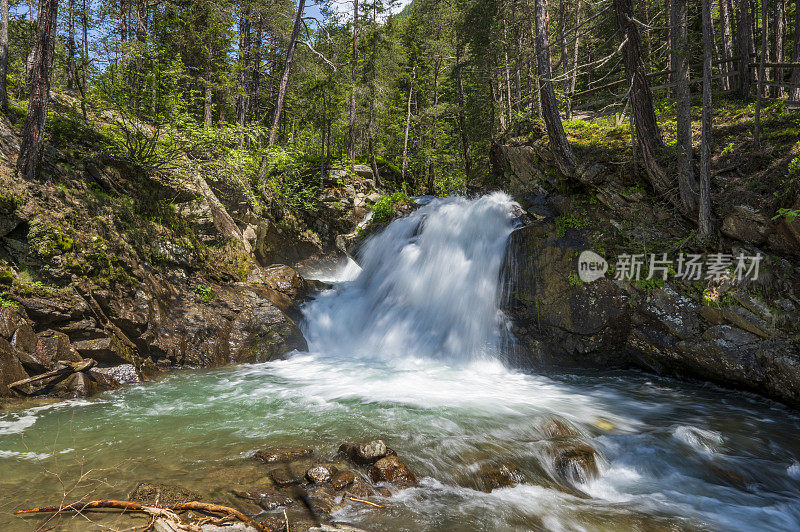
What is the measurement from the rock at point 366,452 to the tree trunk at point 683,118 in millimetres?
7625

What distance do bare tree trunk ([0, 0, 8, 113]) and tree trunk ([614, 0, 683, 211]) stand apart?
1398cm

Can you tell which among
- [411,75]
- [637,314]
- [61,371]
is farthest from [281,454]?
[411,75]

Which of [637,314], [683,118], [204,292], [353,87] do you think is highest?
[353,87]

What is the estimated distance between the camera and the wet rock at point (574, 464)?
4281mm

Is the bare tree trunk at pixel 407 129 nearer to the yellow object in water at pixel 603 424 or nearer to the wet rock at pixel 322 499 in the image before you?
the yellow object in water at pixel 603 424

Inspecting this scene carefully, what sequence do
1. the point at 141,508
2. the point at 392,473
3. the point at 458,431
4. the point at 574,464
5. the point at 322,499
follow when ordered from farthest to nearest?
the point at 458,431, the point at 574,464, the point at 392,473, the point at 322,499, the point at 141,508

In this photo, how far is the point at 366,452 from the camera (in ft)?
13.1

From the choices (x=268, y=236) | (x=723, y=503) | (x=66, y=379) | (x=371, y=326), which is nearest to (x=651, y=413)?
(x=723, y=503)

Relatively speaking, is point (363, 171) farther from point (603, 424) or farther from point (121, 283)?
point (603, 424)

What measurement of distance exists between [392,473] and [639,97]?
9.28 m

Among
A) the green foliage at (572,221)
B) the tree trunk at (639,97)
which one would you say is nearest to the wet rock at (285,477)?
the green foliage at (572,221)

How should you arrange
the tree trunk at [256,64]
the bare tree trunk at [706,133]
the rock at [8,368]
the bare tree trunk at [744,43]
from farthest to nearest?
the tree trunk at [256,64]
the bare tree trunk at [744,43]
the bare tree trunk at [706,133]
the rock at [8,368]

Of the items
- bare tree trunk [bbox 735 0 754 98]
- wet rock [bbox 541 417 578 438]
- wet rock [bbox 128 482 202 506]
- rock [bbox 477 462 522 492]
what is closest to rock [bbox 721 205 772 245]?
wet rock [bbox 541 417 578 438]

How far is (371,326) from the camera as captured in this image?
10594mm
